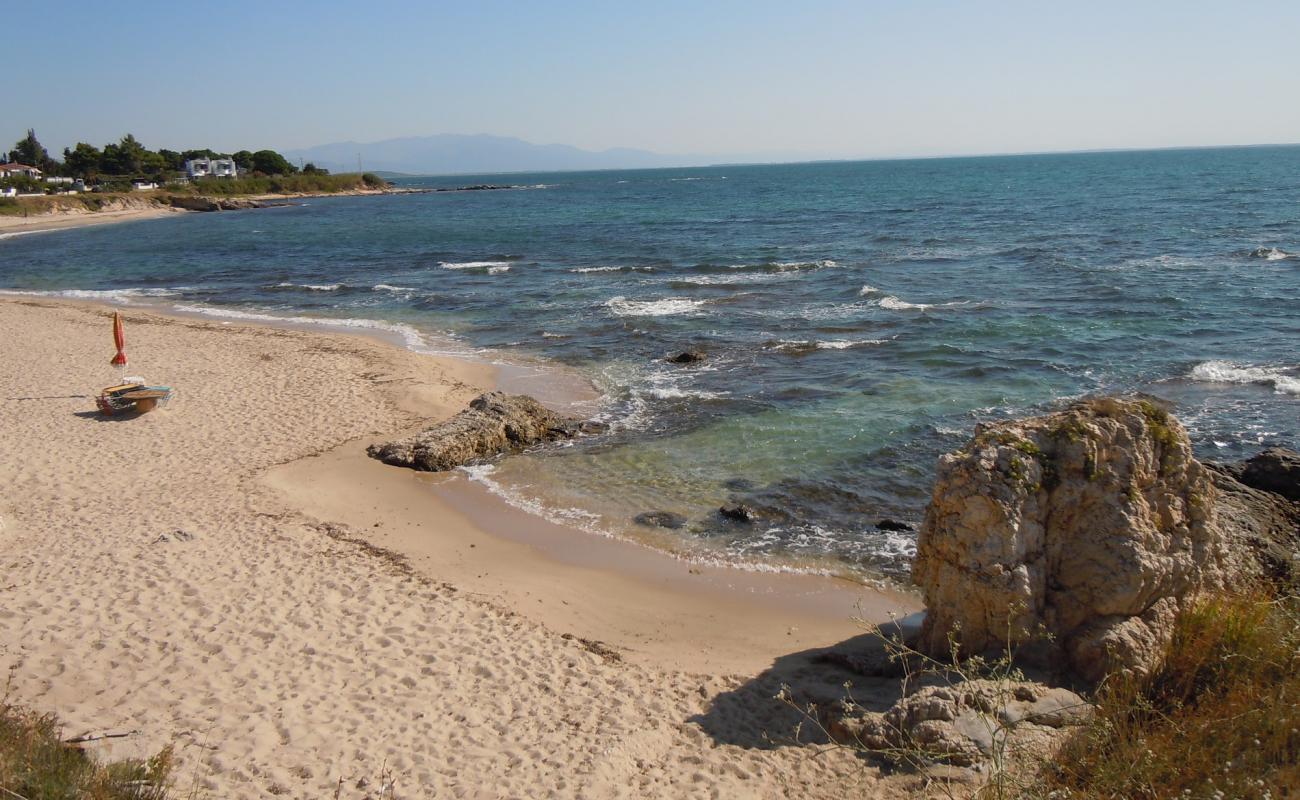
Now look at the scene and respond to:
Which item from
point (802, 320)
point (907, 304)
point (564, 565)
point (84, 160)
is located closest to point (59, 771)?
point (564, 565)

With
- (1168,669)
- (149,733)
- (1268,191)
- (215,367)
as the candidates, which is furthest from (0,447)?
(1268,191)

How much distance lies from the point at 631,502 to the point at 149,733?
7.60 m

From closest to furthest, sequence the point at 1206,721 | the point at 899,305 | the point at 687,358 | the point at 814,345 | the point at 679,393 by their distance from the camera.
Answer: the point at 1206,721, the point at 679,393, the point at 687,358, the point at 814,345, the point at 899,305

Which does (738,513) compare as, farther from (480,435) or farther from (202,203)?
(202,203)

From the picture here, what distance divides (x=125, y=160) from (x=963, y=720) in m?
132

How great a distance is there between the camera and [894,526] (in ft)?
40.1

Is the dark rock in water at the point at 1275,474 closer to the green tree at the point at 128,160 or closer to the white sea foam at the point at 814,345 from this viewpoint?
the white sea foam at the point at 814,345

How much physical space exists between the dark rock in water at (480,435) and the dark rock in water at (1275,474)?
10883 mm

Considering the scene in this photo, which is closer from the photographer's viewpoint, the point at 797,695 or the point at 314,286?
the point at 797,695

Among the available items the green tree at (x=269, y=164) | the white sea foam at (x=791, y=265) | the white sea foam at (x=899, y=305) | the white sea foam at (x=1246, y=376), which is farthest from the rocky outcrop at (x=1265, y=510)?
the green tree at (x=269, y=164)

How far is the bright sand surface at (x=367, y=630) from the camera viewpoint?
6.82m

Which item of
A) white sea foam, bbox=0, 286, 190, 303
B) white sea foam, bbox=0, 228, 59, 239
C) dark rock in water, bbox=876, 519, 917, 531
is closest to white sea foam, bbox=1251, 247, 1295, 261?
dark rock in water, bbox=876, 519, 917, 531

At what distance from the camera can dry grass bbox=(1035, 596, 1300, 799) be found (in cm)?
487

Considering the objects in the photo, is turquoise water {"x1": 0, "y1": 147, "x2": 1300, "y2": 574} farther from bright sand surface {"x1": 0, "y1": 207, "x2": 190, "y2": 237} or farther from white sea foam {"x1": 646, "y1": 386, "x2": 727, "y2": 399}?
bright sand surface {"x1": 0, "y1": 207, "x2": 190, "y2": 237}
